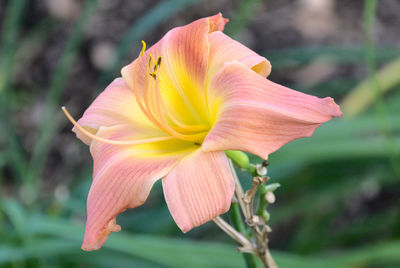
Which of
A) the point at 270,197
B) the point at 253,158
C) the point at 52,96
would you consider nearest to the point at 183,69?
the point at 270,197

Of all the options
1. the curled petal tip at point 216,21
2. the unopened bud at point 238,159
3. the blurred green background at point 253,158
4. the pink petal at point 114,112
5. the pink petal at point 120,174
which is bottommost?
the blurred green background at point 253,158

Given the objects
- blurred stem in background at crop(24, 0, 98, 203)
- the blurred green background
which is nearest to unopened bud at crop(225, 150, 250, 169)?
the blurred green background

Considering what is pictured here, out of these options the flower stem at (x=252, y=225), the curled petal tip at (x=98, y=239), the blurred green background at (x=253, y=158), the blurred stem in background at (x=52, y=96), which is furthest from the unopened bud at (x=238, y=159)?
the blurred stem in background at (x=52, y=96)

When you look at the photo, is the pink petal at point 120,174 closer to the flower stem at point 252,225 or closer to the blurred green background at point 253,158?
the flower stem at point 252,225

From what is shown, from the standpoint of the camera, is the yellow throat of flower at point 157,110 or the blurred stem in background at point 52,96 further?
the blurred stem in background at point 52,96

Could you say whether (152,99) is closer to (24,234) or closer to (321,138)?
(321,138)

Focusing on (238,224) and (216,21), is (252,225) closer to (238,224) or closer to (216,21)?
(238,224)
